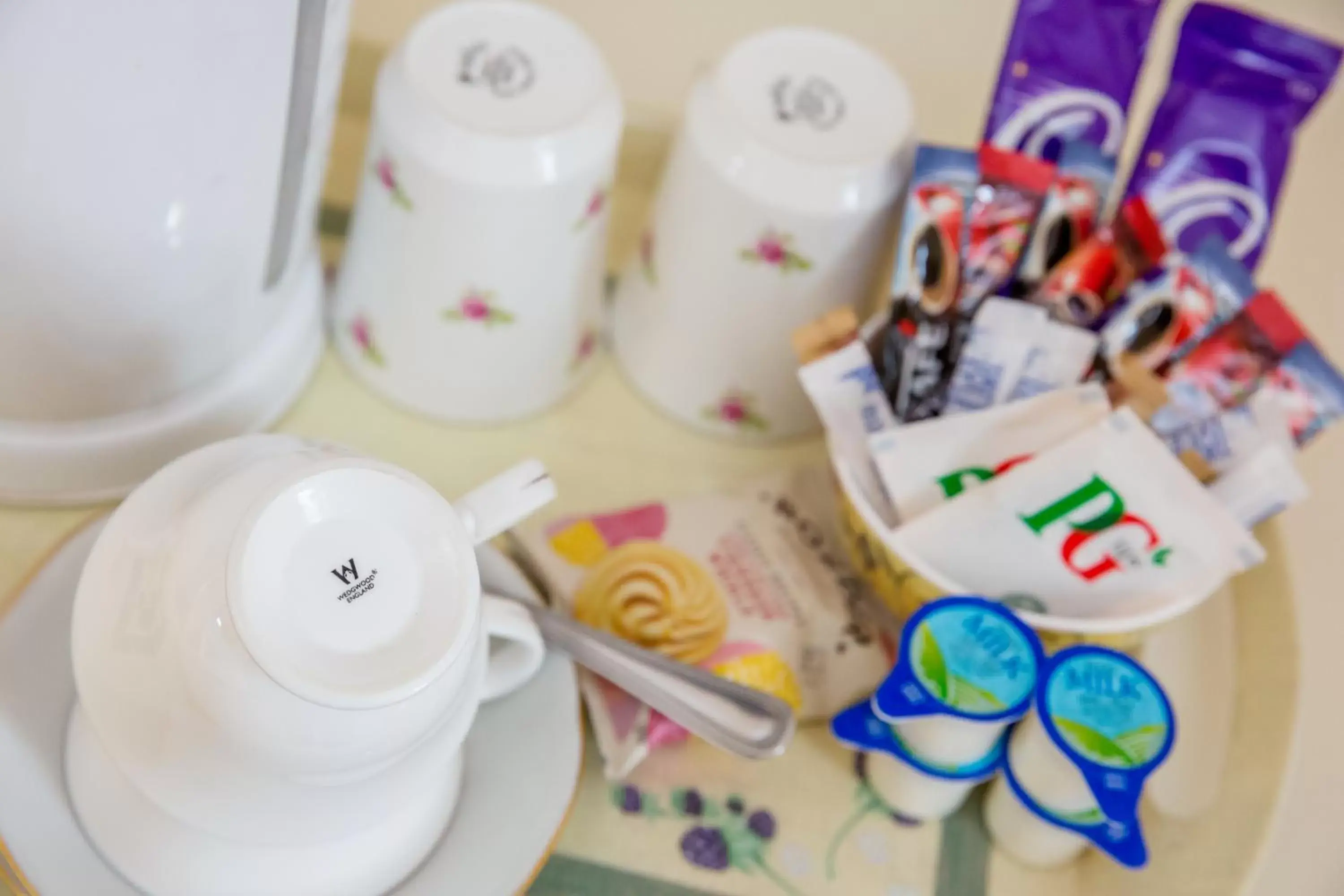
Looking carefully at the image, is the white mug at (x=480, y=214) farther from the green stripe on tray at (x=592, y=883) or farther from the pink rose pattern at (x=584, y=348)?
the green stripe on tray at (x=592, y=883)

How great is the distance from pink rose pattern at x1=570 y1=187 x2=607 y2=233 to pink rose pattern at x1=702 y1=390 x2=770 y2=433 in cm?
12

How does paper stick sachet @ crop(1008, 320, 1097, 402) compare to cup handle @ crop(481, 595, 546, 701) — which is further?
paper stick sachet @ crop(1008, 320, 1097, 402)

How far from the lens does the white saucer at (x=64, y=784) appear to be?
429mm

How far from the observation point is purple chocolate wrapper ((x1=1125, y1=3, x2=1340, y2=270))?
61cm

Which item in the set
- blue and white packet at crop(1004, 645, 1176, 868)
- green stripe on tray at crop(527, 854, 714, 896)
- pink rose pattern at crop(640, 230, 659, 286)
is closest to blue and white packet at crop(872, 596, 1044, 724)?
blue and white packet at crop(1004, 645, 1176, 868)

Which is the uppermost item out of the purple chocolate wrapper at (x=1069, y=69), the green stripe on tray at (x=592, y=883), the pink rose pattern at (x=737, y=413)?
the purple chocolate wrapper at (x=1069, y=69)

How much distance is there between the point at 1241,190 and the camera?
63 centimetres

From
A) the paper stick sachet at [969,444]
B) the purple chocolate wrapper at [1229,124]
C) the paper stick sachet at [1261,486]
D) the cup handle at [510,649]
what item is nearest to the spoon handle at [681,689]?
the cup handle at [510,649]

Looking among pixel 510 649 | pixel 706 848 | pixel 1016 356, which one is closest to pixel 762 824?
pixel 706 848

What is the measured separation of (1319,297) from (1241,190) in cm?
20

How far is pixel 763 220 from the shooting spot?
1.91ft

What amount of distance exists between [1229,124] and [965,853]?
37 centimetres

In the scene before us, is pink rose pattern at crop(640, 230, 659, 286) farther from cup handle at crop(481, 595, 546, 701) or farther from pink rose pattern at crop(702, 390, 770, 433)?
cup handle at crop(481, 595, 546, 701)

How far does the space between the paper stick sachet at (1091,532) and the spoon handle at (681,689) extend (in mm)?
95
